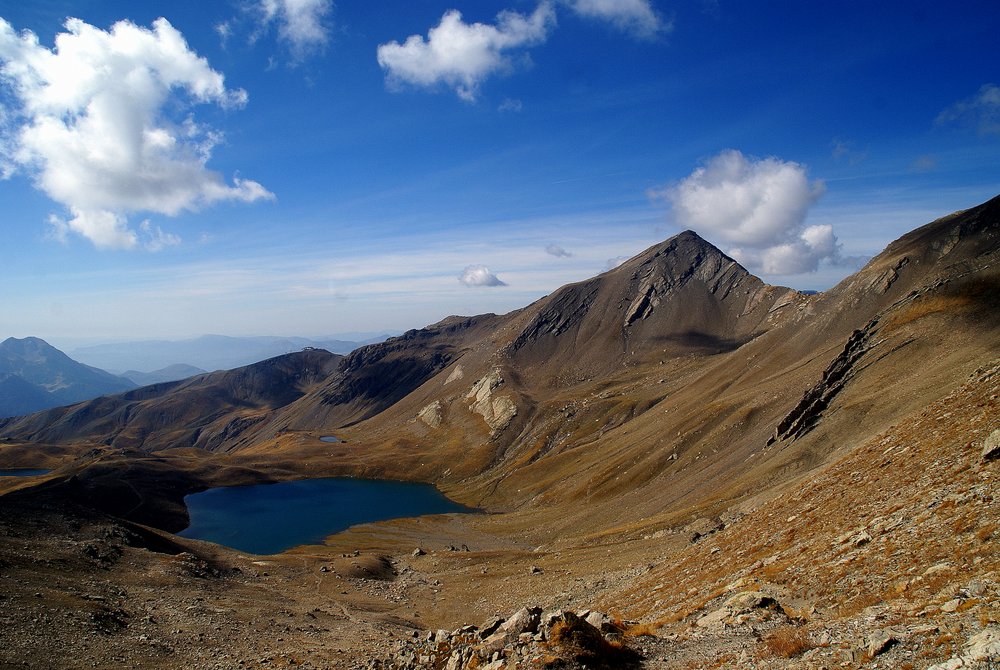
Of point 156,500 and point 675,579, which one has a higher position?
point 675,579

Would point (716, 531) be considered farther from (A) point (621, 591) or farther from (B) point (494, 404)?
(B) point (494, 404)

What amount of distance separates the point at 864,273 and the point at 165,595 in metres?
145

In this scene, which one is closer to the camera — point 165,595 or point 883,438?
point 883,438

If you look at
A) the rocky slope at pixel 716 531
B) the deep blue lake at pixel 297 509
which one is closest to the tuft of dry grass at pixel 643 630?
the rocky slope at pixel 716 531

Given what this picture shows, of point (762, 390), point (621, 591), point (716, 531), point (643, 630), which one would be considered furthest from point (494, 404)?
point (643, 630)

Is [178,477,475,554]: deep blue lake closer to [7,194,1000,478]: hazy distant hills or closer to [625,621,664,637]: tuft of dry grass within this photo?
[7,194,1000,478]: hazy distant hills

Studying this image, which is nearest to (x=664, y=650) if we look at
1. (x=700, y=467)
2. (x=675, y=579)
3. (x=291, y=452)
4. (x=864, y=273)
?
(x=675, y=579)

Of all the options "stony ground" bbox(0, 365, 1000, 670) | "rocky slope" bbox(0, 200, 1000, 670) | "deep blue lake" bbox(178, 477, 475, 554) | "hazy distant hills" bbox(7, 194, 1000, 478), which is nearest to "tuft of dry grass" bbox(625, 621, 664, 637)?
"stony ground" bbox(0, 365, 1000, 670)

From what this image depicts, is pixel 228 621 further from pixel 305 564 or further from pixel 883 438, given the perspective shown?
pixel 883 438

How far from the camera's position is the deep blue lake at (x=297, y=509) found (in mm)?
108562

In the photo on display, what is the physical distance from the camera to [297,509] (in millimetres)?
131500

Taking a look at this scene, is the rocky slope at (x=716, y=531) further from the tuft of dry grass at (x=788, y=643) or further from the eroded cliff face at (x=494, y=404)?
the eroded cliff face at (x=494, y=404)

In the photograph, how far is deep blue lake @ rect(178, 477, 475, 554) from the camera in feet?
356

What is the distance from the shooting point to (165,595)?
1615 inches
